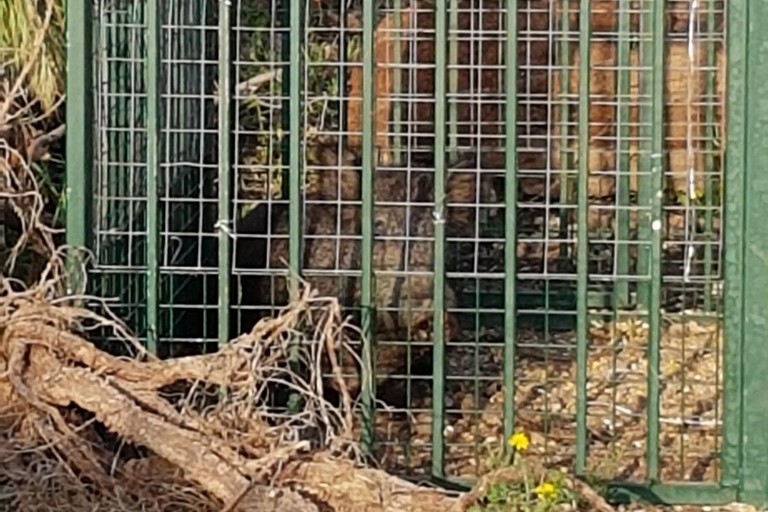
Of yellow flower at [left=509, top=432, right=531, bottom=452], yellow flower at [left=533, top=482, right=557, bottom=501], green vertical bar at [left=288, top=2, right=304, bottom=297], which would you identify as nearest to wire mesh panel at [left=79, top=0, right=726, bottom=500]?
green vertical bar at [left=288, top=2, right=304, bottom=297]

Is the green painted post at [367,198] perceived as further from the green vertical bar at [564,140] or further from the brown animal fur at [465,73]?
the green vertical bar at [564,140]

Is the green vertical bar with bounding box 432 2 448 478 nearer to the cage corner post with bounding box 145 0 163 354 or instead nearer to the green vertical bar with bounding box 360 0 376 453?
the green vertical bar with bounding box 360 0 376 453

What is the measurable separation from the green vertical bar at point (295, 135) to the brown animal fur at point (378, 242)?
11.1 inches

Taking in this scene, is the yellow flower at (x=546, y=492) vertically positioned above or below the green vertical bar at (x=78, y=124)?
below

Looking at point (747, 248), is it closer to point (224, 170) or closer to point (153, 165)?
point (224, 170)

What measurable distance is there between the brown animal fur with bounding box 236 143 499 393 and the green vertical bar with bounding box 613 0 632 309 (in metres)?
0.49

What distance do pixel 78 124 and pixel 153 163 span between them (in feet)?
0.82

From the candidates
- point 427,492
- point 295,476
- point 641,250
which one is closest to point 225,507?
point 295,476

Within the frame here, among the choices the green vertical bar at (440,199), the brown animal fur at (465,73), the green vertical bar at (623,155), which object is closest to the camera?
the green vertical bar at (440,199)

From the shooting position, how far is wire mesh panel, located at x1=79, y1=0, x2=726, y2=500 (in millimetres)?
4863

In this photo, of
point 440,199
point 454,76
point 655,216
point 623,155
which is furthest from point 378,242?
point 655,216

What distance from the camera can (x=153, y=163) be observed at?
4.92 metres

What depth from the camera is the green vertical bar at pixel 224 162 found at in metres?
4.87

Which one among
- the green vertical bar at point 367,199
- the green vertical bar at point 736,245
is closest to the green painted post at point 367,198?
the green vertical bar at point 367,199
